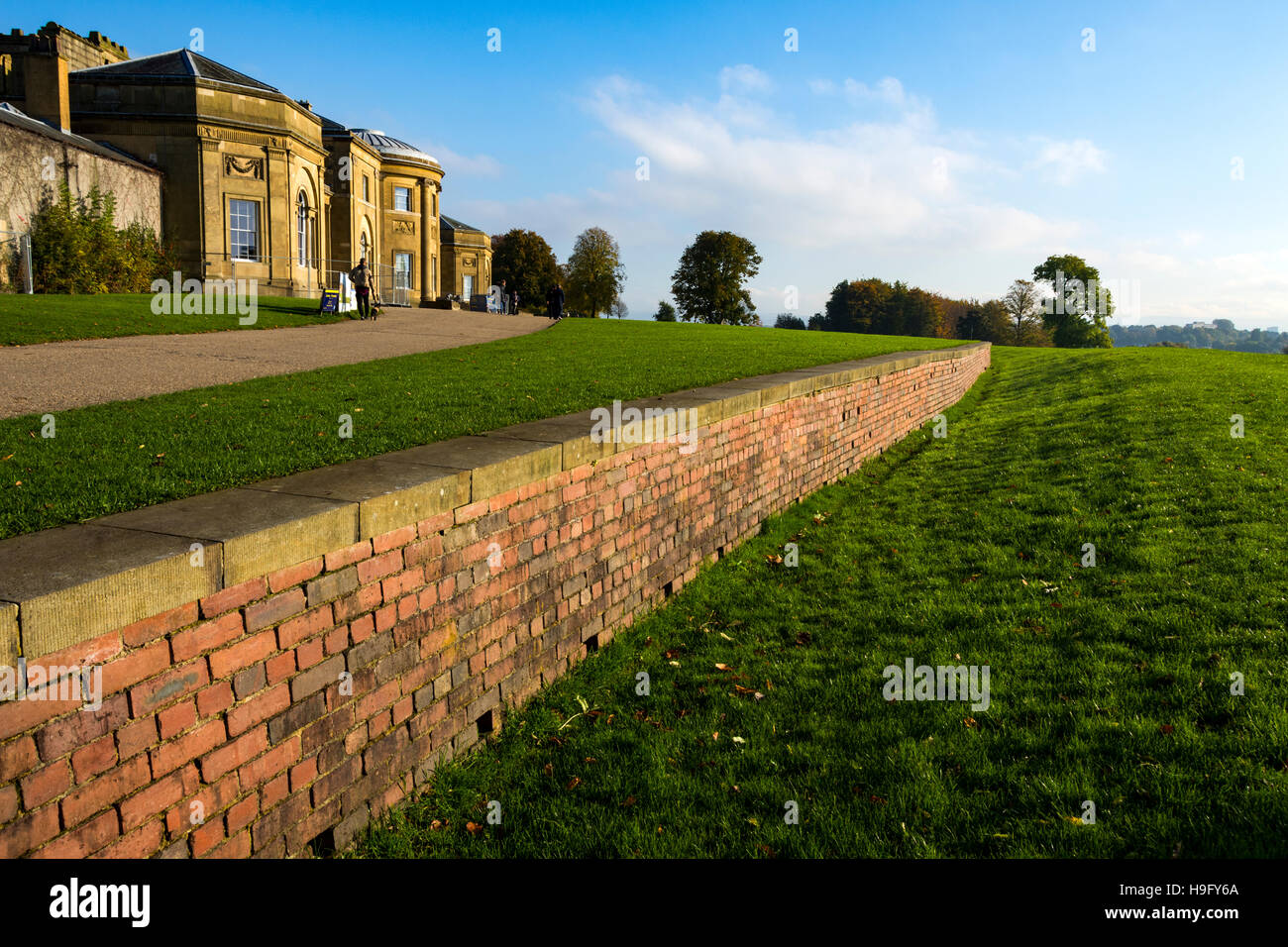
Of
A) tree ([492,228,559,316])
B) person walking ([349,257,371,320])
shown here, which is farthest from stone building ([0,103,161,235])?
tree ([492,228,559,316])

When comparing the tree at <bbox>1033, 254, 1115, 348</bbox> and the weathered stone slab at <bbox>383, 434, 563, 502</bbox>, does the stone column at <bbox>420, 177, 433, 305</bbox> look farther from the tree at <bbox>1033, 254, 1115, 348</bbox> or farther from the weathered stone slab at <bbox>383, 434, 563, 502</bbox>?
the tree at <bbox>1033, 254, 1115, 348</bbox>

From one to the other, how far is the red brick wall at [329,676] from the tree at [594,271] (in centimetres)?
6023

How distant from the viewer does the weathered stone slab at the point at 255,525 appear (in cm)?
282

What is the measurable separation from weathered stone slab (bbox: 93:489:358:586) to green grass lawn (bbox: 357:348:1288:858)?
1365mm

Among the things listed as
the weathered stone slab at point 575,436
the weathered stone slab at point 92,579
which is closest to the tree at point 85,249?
the weathered stone slab at point 575,436

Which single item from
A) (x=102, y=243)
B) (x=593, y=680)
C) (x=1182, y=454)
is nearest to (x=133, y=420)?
(x=593, y=680)

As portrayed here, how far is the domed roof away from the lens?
47469mm

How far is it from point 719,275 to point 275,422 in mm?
65201

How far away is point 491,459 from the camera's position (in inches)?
171

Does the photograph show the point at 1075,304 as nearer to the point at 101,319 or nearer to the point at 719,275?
the point at 719,275

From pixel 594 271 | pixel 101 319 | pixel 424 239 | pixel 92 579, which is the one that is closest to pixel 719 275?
pixel 594 271
